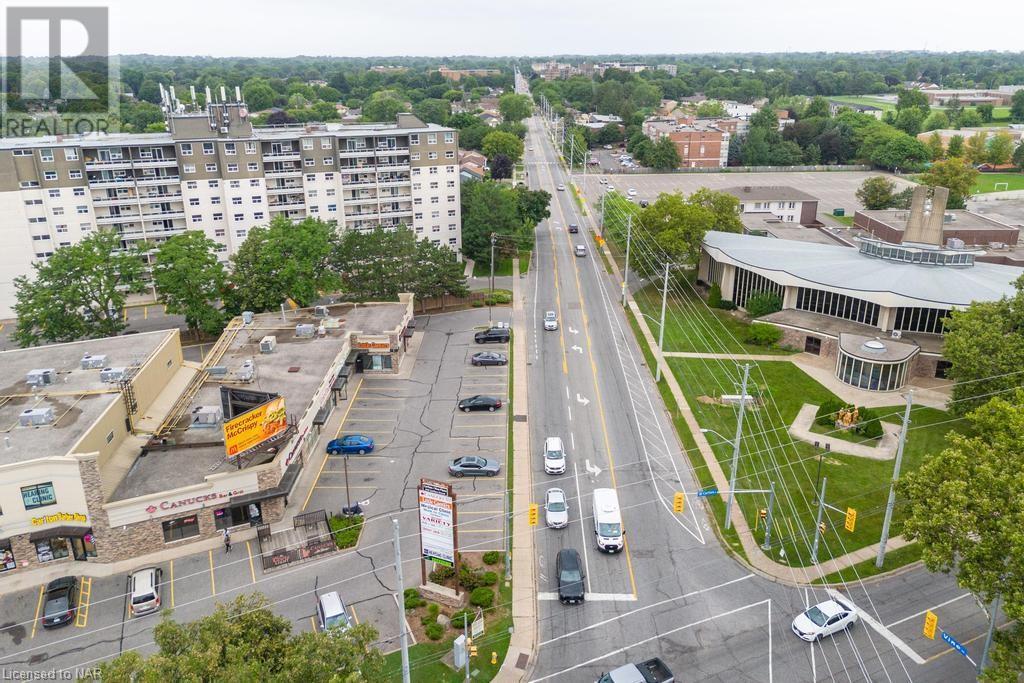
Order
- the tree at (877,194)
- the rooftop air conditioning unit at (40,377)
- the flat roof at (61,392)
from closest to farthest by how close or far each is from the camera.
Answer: the flat roof at (61,392) < the rooftop air conditioning unit at (40,377) < the tree at (877,194)

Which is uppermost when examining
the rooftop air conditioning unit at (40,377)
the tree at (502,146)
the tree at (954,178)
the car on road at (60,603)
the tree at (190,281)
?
the tree at (502,146)

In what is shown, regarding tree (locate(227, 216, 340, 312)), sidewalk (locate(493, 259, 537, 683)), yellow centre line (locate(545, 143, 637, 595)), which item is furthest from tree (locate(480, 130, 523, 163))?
sidewalk (locate(493, 259, 537, 683))

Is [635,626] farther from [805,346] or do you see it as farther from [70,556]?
[805,346]

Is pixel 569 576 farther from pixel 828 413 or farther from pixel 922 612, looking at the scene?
pixel 828 413

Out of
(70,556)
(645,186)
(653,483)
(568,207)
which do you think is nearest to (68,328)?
(70,556)

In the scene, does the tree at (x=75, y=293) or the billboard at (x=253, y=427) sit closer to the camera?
the billboard at (x=253, y=427)

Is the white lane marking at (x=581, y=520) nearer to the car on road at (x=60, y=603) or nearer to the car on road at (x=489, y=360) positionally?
the car on road at (x=489, y=360)

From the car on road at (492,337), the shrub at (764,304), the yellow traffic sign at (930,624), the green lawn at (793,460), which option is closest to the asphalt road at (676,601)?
the yellow traffic sign at (930,624)

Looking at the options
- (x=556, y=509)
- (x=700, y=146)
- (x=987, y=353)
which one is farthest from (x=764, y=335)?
(x=700, y=146)
